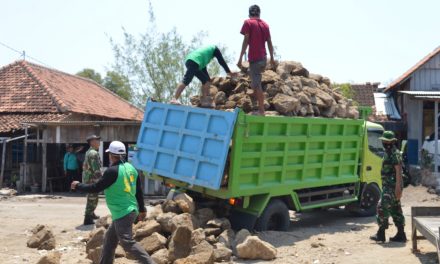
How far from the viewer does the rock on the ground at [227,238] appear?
24.7ft

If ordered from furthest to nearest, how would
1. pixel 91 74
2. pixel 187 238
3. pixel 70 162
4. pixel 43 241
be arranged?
pixel 91 74 → pixel 70 162 → pixel 43 241 → pixel 187 238

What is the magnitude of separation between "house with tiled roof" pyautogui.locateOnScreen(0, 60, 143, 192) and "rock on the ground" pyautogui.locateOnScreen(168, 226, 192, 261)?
961 cm

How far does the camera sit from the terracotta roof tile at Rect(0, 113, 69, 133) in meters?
17.7

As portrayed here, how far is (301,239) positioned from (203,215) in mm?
1731

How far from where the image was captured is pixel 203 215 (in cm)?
802

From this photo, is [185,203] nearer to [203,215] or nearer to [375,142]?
[203,215]

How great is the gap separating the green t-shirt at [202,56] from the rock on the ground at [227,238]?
2799 mm

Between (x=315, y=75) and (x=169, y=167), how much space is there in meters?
4.12

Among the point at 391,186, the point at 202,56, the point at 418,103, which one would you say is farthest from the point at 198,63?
the point at 418,103

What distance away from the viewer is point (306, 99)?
9383mm

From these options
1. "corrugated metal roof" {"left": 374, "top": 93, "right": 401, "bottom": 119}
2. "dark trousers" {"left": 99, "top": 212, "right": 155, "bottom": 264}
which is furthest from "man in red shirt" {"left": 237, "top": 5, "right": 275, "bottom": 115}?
"corrugated metal roof" {"left": 374, "top": 93, "right": 401, "bottom": 119}

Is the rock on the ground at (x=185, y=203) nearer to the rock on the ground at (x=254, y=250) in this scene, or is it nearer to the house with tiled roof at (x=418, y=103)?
the rock on the ground at (x=254, y=250)

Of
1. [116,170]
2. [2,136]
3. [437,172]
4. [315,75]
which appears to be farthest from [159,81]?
[116,170]

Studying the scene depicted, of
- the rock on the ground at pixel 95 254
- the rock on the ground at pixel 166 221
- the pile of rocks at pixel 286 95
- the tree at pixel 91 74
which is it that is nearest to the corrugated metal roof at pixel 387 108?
the pile of rocks at pixel 286 95
